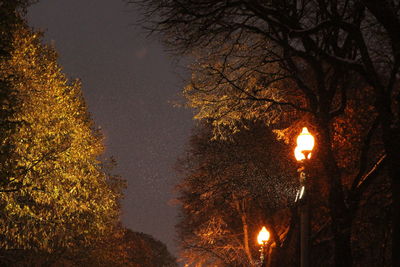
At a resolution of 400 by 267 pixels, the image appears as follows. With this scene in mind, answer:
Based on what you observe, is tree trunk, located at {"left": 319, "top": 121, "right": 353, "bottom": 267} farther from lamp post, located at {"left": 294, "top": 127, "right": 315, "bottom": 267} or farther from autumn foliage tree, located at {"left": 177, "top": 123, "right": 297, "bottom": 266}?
autumn foliage tree, located at {"left": 177, "top": 123, "right": 297, "bottom": 266}

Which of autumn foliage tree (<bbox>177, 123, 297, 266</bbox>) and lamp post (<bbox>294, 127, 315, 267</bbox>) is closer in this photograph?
lamp post (<bbox>294, 127, 315, 267</bbox>)

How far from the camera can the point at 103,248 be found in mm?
26938

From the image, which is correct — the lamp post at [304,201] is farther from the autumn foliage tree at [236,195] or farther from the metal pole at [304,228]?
the autumn foliage tree at [236,195]

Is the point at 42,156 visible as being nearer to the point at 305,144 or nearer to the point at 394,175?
the point at 305,144

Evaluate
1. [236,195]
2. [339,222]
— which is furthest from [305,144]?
[236,195]

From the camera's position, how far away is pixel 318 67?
12.2 m

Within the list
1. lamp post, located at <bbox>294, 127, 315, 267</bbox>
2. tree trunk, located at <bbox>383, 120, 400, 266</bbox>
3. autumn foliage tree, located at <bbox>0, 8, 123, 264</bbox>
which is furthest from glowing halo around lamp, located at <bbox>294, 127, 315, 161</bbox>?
autumn foliage tree, located at <bbox>0, 8, 123, 264</bbox>

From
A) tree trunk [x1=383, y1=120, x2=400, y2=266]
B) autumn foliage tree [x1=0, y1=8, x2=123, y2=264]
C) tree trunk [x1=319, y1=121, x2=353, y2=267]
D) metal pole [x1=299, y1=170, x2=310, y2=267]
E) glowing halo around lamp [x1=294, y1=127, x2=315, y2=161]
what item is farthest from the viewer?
autumn foliage tree [x1=0, y1=8, x2=123, y2=264]

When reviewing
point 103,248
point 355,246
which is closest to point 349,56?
point 355,246

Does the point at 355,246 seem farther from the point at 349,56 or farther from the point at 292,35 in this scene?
the point at 292,35

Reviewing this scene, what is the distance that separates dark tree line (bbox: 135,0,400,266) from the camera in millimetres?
10070

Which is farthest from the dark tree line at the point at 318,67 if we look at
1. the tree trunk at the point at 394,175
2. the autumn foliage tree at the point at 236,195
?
the autumn foliage tree at the point at 236,195

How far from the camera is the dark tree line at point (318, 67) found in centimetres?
1007

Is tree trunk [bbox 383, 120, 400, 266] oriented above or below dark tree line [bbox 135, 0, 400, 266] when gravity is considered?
below
